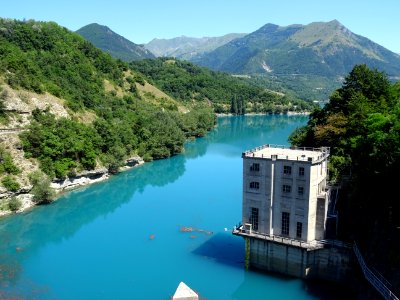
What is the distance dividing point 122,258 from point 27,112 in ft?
129

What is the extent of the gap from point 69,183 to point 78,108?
21533 millimetres

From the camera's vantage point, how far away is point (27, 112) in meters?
68.6

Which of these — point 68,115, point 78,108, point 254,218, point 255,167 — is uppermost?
point 78,108

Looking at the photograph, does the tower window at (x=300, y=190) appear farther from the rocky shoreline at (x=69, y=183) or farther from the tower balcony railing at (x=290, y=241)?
the rocky shoreline at (x=69, y=183)

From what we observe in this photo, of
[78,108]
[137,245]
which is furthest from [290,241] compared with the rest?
[78,108]

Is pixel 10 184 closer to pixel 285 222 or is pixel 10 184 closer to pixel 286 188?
pixel 285 222

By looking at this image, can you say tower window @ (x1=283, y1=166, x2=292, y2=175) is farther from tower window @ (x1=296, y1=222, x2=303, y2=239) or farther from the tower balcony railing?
the tower balcony railing

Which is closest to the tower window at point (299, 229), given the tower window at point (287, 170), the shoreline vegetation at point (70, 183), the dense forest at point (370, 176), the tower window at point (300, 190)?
the tower window at point (300, 190)

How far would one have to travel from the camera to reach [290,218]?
3444 centimetres

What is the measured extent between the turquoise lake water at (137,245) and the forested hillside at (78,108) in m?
6.32

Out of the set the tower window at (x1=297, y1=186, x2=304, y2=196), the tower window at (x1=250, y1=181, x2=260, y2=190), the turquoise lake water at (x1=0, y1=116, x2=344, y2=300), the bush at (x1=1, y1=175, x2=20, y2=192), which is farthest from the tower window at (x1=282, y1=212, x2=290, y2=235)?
the bush at (x1=1, y1=175, x2=20, y2=192)

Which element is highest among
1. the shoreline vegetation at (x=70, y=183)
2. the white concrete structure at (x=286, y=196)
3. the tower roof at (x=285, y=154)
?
the tower roof at (x=285, y=154)

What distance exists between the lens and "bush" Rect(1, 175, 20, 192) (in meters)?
55.1

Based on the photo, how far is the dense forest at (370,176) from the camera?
28188 mm
